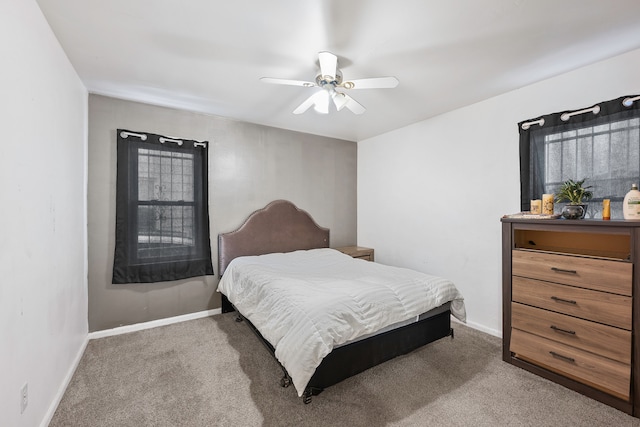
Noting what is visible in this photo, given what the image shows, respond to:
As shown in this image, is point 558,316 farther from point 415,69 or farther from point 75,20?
point 75,20

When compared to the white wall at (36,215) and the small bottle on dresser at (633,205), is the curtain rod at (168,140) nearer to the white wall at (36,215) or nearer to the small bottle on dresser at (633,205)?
the white wall at (36,215)

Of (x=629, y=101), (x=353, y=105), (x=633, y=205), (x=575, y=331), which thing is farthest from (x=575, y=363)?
(x=353, y=105)

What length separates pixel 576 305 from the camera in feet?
6.47

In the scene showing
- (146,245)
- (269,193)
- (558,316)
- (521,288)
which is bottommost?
(558,316)

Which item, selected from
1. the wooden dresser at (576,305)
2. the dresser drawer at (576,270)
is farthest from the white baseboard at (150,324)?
the dresser drawer at (576,270)

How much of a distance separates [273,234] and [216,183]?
102cm

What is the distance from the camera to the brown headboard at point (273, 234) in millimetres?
3521

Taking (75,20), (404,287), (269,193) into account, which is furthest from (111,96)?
(404,287)

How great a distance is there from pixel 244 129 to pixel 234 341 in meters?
2.61

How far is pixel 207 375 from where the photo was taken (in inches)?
86.0

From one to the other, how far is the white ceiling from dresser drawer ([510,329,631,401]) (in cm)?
221

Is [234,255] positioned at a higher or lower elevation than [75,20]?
lower

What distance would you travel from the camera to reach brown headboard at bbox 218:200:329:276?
3521 millimetres

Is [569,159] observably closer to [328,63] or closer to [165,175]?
[328,63]
